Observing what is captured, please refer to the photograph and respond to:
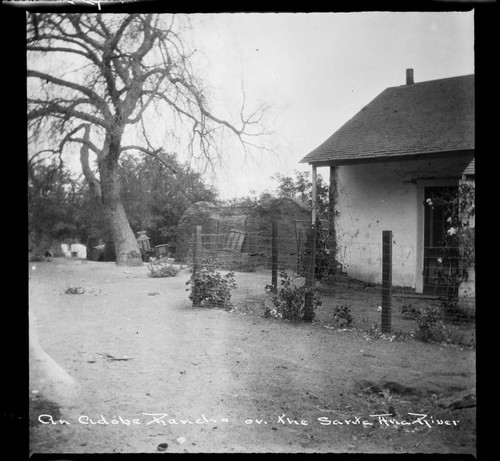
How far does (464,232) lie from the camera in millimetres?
5020

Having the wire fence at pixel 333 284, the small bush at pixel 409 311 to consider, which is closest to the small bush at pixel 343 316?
the wire fence at pixel 333 284

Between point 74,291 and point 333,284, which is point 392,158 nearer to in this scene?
point 333,284

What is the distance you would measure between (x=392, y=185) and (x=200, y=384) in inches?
256

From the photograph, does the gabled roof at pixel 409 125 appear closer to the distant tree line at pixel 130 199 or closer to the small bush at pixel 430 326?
the distant tree line at pixel 130 199

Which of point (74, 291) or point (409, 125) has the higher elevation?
point (409, 125)

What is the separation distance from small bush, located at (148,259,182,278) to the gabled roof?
204 centimetres

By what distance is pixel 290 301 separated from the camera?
227 inches

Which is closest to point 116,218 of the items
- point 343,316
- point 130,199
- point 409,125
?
point 130,199

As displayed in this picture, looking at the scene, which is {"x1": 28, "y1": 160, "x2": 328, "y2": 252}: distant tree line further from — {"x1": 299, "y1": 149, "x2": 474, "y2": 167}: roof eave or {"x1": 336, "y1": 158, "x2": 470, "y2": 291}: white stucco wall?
{"x1": 336, "y1": 158, "x2": 470, "y2": 291}: white stucco wall

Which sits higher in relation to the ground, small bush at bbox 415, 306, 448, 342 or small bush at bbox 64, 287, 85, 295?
small bush at bbox 64, 287, 85, 295

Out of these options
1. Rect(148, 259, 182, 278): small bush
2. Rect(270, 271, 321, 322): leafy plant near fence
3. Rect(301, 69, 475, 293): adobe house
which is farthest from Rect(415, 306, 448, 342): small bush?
Rect(148, 259, 182, 278): small bush

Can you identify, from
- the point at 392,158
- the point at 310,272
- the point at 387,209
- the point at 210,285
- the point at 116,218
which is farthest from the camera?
the point at 387,209

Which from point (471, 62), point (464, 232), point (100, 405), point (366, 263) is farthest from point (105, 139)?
point (366, 263)

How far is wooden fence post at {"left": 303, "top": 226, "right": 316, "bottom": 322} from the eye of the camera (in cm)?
578
